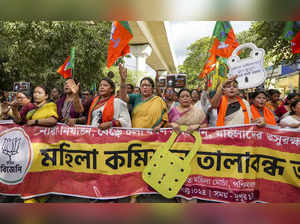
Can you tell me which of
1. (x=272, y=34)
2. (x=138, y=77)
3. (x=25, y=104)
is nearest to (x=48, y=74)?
(x=25, y=104)

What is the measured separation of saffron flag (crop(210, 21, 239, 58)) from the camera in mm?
3804

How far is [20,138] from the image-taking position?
2580 millimetres

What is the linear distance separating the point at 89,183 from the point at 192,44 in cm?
3478

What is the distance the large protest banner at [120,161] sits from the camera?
238 centimetres

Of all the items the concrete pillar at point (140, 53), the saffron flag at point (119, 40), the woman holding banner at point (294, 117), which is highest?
the concrete pillar at point (140, 53)

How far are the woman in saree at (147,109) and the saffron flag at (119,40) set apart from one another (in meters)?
0.67

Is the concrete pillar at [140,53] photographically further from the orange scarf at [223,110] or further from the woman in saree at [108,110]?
the orange scarf at [223,110]

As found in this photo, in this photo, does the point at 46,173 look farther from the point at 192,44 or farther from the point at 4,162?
the point at 192,44

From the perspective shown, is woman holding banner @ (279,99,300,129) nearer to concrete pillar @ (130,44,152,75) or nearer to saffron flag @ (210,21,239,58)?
saffron flag @ (210,21,239,58)

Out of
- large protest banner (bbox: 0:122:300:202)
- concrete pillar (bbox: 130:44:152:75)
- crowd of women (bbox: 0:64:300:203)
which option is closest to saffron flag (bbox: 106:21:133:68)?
crowd of women (bbox: 0:64:300:203)

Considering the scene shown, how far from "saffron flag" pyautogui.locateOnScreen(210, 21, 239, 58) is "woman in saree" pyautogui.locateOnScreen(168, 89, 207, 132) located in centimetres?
146

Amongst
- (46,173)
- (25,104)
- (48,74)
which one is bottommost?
(46,173)

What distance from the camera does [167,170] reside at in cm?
239

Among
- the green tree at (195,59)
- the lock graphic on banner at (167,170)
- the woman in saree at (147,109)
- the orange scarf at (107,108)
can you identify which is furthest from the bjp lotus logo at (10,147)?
the green tree at (195,59)
